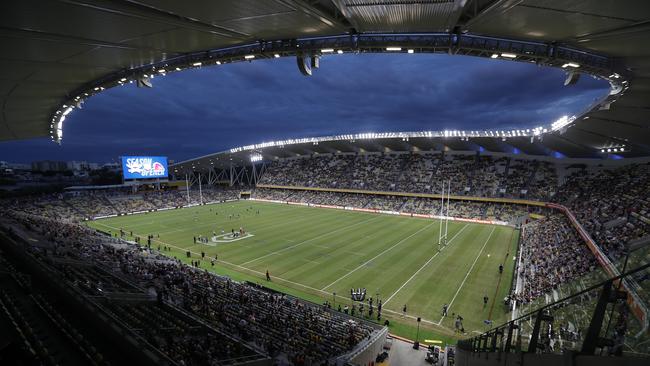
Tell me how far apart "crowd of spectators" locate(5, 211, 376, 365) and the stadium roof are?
8318 mm

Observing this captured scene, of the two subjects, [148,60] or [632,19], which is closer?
[632,19]

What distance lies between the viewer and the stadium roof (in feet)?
24.2

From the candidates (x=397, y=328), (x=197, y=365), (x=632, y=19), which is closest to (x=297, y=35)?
(x=632, y=19)

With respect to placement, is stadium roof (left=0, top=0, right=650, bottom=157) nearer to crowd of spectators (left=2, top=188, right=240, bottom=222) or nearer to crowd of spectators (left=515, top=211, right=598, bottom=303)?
crowd of spectators (left=515, top=211, right=598, bottom=303)

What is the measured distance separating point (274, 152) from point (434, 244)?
5696 cm

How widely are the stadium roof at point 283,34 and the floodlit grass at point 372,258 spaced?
14.5 m

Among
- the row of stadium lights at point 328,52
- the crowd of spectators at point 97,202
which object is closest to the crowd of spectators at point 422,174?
the row of stadium lights at point 328,52

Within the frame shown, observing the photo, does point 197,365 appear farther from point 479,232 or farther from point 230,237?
point 479,232

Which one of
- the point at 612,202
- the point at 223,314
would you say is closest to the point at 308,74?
the point at 223,314

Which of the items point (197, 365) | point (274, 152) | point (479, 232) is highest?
point (274, 152)

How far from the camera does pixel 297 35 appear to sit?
10.4m

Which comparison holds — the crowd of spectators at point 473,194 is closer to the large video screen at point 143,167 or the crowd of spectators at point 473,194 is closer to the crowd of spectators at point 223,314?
the crowd of spectators at point 223,314

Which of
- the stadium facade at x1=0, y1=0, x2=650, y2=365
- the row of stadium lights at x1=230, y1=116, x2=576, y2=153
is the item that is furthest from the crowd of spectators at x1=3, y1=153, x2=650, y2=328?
the row of stadium lights at x1=230, y1=116, x2=576, y2=153

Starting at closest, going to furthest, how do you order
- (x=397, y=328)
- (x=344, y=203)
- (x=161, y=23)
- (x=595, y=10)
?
(x=595, y=10) < (x=161, y=23) < (x=397, y=328) < (x=344, y=203)
